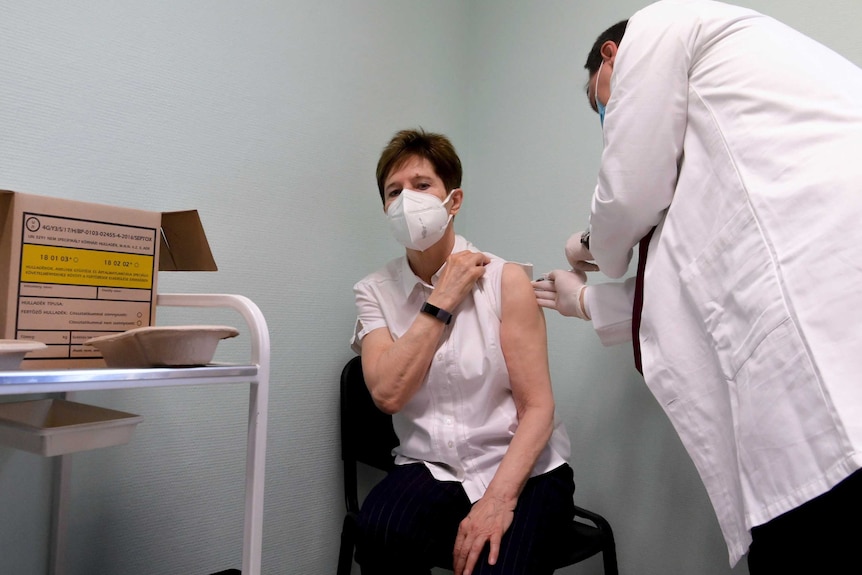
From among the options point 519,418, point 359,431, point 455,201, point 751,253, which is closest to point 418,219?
point 455,201

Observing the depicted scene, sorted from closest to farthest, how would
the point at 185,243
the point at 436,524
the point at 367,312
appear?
the point at 185,243 → the point at 436,524 → the point at 367,312

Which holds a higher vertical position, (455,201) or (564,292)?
(455,201)

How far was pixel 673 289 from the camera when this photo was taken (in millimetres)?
956

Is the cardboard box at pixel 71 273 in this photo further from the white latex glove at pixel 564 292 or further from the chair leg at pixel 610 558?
the chair leg at pixel 610 558

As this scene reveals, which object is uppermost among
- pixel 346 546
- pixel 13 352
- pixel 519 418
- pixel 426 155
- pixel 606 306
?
pixel 426 155

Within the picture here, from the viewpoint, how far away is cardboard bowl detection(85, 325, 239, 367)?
2.86 ft

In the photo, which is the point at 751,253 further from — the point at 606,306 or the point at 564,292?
the point at 564,292

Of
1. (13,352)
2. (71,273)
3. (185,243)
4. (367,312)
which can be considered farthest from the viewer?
(367,312)

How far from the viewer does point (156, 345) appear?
88cm


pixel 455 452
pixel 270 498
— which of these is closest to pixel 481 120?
pixel 455 452

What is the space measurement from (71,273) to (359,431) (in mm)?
941

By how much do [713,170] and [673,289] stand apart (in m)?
0.20

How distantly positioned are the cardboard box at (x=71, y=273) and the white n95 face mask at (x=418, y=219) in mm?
571

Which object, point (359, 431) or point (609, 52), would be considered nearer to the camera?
point (609, 52)
